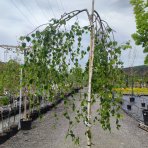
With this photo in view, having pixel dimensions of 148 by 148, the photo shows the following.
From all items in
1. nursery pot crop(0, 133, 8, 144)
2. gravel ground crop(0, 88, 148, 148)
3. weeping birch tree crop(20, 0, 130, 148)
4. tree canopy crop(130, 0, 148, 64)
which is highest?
tree canopy crop(130, 0, 148, 64)

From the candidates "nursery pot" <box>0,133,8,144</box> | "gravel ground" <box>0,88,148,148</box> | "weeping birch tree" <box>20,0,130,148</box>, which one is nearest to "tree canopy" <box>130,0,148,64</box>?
"gravel ground" <box>0,88,148,148</box>

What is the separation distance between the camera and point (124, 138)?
1527cm

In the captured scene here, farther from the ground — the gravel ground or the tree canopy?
the tree canopy

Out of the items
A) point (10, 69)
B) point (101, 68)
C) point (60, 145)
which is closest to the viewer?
point (101, 68)

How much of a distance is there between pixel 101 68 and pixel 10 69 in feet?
56.4

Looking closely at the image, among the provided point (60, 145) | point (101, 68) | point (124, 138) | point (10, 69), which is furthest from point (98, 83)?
point (10, 69)

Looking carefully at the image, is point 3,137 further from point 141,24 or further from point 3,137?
point 141,24

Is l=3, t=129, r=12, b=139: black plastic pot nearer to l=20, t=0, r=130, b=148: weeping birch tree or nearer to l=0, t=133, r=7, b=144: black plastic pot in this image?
l=0, t=133, r=7, b=144: black plastic pot

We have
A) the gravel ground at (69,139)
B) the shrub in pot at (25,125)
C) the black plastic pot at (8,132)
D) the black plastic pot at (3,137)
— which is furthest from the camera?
the shrub in pot at (25,125)

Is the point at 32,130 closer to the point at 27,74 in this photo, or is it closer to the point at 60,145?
the point at 60,145

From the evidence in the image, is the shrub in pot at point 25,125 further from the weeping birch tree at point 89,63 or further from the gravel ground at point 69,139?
the weeping birch tree at point 89,63

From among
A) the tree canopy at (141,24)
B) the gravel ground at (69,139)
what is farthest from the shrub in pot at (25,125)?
the tree canopy at (141,24)

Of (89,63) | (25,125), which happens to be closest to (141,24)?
(25,125)

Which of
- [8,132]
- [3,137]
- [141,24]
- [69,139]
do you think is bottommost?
[69,139]
